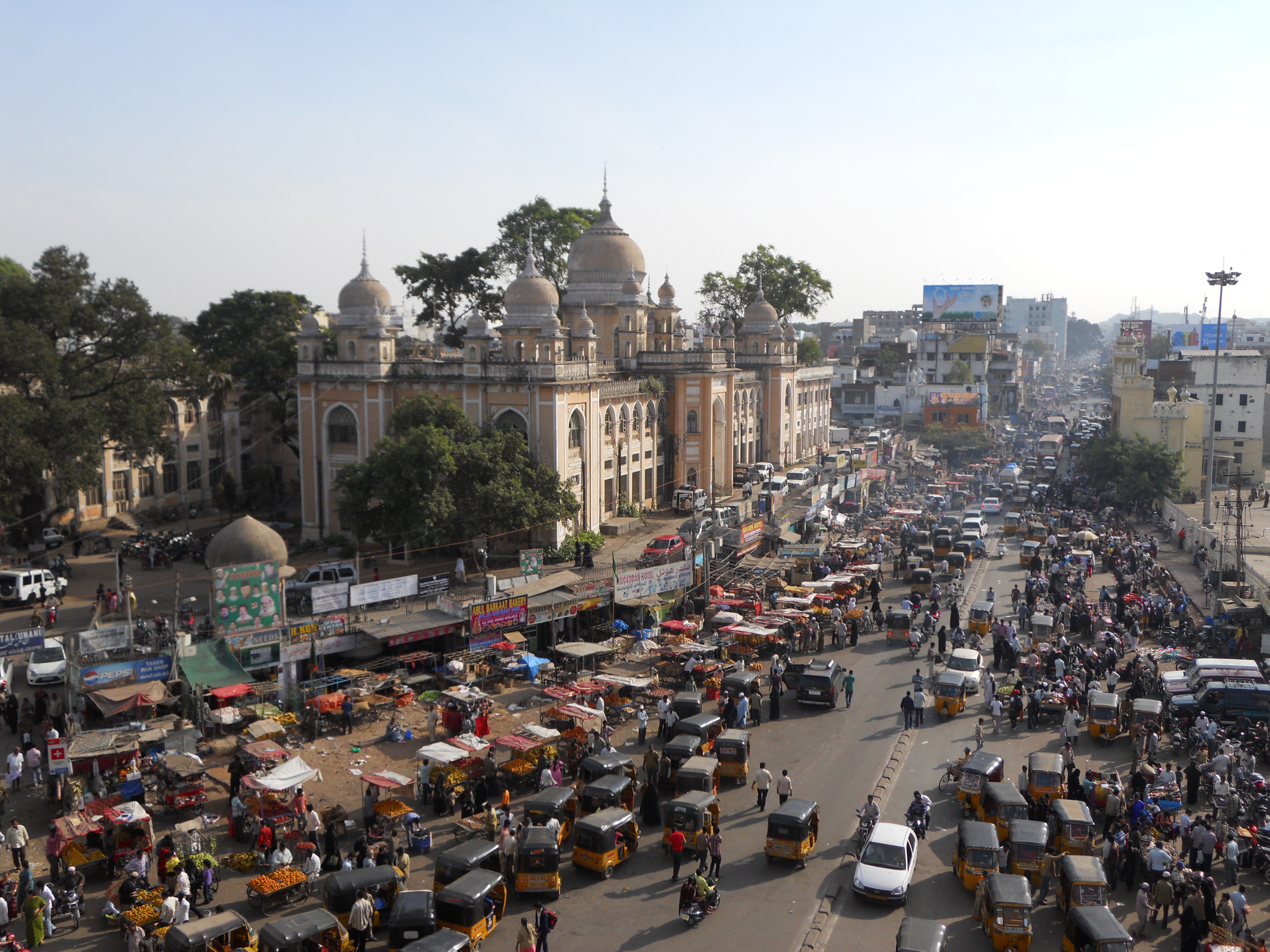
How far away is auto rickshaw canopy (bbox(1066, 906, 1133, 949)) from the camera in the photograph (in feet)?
46.7

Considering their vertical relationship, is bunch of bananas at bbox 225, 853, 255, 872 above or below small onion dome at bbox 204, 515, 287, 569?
below

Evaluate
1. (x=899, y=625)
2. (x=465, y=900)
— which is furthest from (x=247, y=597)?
(x=899, y=625)

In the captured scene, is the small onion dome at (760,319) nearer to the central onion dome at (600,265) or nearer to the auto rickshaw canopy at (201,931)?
the central onion dome at (600,265)

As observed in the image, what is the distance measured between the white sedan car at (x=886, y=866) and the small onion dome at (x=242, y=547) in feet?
57.6

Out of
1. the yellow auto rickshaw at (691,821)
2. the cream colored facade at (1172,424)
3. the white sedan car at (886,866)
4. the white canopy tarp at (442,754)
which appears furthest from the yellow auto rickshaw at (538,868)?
the cream colored facade at (1172,424)

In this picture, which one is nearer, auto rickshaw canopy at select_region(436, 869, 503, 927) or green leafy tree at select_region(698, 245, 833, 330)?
auto rickshaw canopy at select_region(436, 869, 503, 927)

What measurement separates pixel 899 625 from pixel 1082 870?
639 inches

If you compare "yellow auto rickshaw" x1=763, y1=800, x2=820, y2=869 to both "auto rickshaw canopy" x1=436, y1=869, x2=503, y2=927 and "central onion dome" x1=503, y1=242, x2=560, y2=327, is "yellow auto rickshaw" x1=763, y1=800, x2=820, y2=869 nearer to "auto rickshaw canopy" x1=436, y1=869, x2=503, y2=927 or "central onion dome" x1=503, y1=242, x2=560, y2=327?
"auto rickshaw canopy" x1=436, y1=869, x2=503, y2=927

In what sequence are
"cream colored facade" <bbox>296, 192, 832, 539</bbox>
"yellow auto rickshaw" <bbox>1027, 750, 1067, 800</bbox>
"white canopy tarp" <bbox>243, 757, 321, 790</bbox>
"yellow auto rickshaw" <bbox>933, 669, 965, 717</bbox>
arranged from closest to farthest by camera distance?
"white canopy tarp" <bbox>243, 757, 321, 790</bbox> < "yellow auto rickshaw" <bbox>1027, 750, 1067, 800</bbox> < "yellow auto rickshaw" <bbox>933, 669, 965, 717</bbox> < "cream colored facade" <bbox>296, 192, 832, 539</bbox>

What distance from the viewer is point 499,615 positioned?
1166 inches

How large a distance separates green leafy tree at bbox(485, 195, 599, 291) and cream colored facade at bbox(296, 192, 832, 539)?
7.03 meters

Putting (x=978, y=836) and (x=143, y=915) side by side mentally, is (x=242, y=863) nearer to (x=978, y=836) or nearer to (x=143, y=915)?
(x=143, y=915)

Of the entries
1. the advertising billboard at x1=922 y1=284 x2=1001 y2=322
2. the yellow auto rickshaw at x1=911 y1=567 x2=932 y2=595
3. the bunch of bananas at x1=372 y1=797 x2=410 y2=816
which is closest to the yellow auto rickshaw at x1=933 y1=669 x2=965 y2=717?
the yellow auto rickshaw at x1=911 y1=567 x2=932 y2=595

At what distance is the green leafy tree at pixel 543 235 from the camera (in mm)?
61750
